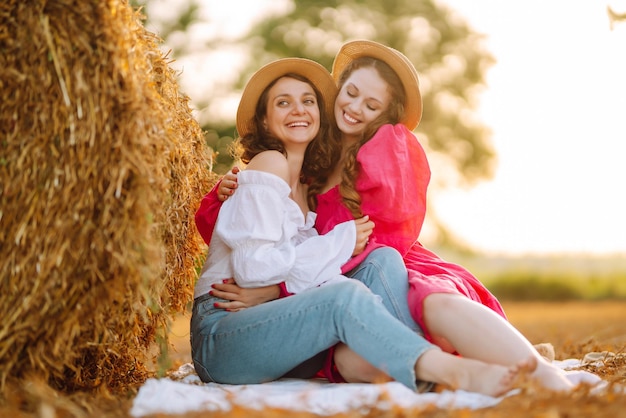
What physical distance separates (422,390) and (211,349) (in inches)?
33.7

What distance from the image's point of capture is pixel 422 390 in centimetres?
249

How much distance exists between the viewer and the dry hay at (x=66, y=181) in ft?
8.04

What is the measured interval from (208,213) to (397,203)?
A: 818mm

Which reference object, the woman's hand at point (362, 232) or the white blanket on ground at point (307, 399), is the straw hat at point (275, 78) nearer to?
the woman's hand at point (362, 232)

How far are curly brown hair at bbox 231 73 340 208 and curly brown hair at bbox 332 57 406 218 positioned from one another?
0.10m

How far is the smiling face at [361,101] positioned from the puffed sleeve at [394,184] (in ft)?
0.56

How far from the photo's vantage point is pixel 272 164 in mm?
3104

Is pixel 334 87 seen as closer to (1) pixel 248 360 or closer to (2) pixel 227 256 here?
(2) pixel 227 256

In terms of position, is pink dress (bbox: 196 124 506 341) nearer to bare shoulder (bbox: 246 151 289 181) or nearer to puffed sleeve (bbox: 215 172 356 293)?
puffed sleeve (bbox: 215 172 356 293)

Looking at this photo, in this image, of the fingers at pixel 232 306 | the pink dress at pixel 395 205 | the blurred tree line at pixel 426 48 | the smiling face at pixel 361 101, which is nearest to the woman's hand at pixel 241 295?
the fingers at pixel 232 306

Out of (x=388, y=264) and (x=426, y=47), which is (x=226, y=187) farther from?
(x=426, y=47)

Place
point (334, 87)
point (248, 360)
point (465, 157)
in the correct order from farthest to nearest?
point (465, 157) → point (334, 87) → point (248, 360)

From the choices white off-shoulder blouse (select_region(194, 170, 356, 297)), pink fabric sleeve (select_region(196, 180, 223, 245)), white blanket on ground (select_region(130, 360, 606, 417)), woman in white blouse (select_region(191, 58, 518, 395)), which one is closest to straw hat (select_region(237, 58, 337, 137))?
woman in white blouse (select_region(191, 58, 518, 395))

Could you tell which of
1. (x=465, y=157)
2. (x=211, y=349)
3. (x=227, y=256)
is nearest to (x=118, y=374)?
(x=211, y=349)
